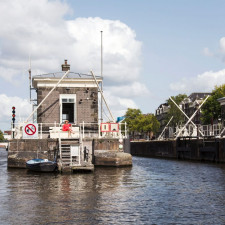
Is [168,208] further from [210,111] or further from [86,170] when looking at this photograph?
[210,111]

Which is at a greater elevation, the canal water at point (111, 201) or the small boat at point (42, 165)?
the small boat at point (42, 165)

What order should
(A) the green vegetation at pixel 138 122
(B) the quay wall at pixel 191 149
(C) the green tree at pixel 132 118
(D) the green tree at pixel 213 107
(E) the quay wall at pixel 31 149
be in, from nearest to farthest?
1. (E) the quay wall at pixel 31 149
2. (B) the quay wall at pixel 191 149
3. (D) the green tree at pixel 213 107
4. (A) the green vegetation at pixel 138 122
5. (C) the green tree at pixel 132 118

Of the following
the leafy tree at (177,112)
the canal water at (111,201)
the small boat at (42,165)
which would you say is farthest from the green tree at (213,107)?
the canal water at (111,201)

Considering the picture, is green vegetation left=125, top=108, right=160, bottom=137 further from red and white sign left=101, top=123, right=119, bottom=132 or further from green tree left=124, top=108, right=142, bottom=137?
red and white sign left=101, top=123, right=119, bottom=132

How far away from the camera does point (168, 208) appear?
17219 millimetres

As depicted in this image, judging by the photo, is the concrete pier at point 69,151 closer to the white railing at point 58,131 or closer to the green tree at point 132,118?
the white railing at point 58,131

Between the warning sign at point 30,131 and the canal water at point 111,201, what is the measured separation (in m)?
8.88

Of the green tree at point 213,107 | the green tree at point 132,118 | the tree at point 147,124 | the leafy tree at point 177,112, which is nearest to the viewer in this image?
the green tree at point 213,107

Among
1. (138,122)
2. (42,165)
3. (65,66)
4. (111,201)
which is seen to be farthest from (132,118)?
(111,201)

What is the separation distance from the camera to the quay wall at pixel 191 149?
48188mm

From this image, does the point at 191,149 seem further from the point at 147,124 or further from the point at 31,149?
the point at 147,124

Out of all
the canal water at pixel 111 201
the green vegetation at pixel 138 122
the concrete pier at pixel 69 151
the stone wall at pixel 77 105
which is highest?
the green vegetation at pixel 138 122

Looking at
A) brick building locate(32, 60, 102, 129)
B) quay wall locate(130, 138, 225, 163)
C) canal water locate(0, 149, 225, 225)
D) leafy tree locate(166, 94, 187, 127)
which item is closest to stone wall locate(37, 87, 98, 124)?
brick building locate(32, 60, 102, 129)

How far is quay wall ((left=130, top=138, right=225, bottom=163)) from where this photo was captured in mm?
48188
